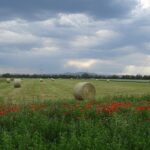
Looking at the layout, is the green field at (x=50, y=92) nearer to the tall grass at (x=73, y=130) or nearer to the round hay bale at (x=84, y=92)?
the round hay bale at (x=84, y=92)

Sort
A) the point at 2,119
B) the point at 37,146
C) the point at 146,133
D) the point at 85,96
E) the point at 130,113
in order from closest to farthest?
the point at 37,146
the point at 146,133
the point at 2,119
the point at 130,113
the point at 85,96

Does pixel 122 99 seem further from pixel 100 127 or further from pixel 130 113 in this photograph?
pixel 100 127

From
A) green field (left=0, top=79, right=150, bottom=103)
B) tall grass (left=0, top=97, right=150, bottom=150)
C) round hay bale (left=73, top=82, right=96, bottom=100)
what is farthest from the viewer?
round hay bale (left=73, top=82, right=96, bottom=100)

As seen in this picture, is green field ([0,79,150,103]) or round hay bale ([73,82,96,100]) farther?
Answer: round hay bale ([73,82,96,100])

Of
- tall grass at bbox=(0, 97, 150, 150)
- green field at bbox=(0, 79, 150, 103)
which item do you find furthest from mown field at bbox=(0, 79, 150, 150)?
green field at bbox=(0, 79, 150, 103)

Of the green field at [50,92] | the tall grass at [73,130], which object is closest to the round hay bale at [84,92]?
the green field at [50,92]

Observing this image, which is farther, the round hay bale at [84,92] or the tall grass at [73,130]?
the round hay bale at [84,92]

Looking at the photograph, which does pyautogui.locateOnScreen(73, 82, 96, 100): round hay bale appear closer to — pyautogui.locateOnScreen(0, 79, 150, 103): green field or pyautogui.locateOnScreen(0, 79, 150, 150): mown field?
pyautogui.locateOnScreen(0, 79, 150, 103): green field

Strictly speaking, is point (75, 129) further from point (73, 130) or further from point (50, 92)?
point (50, 92)

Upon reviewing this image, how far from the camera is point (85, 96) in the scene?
31.6 metres

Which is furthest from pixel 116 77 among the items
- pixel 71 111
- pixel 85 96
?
pixel 71 111

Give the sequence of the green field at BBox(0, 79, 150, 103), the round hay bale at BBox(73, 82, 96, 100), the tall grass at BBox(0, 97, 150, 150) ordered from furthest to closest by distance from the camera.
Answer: the round hay bale at BBox(73, 82, 96, 100), the green field at BBox(0, 79, 150, 103), the tall grass at BBox(0, 97, 150, 150)

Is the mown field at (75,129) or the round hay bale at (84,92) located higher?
the round hay bale at (84,92)

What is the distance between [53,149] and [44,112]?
19.1ft
